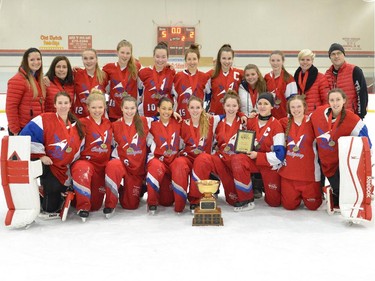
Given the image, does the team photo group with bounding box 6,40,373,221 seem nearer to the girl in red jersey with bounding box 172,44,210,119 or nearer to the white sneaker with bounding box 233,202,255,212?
the white sneaker with bounding box 233,202,255,212

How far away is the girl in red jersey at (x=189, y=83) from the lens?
375cm

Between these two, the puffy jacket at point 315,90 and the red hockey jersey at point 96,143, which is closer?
the red hockey jersey at point 96,143

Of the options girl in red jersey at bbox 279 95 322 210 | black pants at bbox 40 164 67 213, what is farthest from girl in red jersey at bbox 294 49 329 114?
black pants at bbox 40 164 67 213

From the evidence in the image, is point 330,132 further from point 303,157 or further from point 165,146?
point 165,146

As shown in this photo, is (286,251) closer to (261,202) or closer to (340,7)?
(261,202)

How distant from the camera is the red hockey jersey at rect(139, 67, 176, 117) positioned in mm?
3756

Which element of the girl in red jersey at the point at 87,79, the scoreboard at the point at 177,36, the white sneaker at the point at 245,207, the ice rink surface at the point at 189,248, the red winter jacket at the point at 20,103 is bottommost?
the ice rink surface at the point at 189,248

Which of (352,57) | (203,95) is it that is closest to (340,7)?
(352,57)

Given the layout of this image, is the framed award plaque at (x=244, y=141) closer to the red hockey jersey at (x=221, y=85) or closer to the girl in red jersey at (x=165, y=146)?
the girl in red jersey at (x=165, y=146)

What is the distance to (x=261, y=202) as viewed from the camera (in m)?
3.38

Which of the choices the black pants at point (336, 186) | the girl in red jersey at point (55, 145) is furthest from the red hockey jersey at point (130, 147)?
the black pants at point (336, 186)

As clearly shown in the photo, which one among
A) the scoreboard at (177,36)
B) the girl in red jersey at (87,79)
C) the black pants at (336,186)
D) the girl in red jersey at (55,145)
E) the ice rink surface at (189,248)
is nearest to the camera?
the ice rink surface at (189,248)

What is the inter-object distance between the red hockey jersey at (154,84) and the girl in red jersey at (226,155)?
71cm

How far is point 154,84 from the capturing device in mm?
3752
